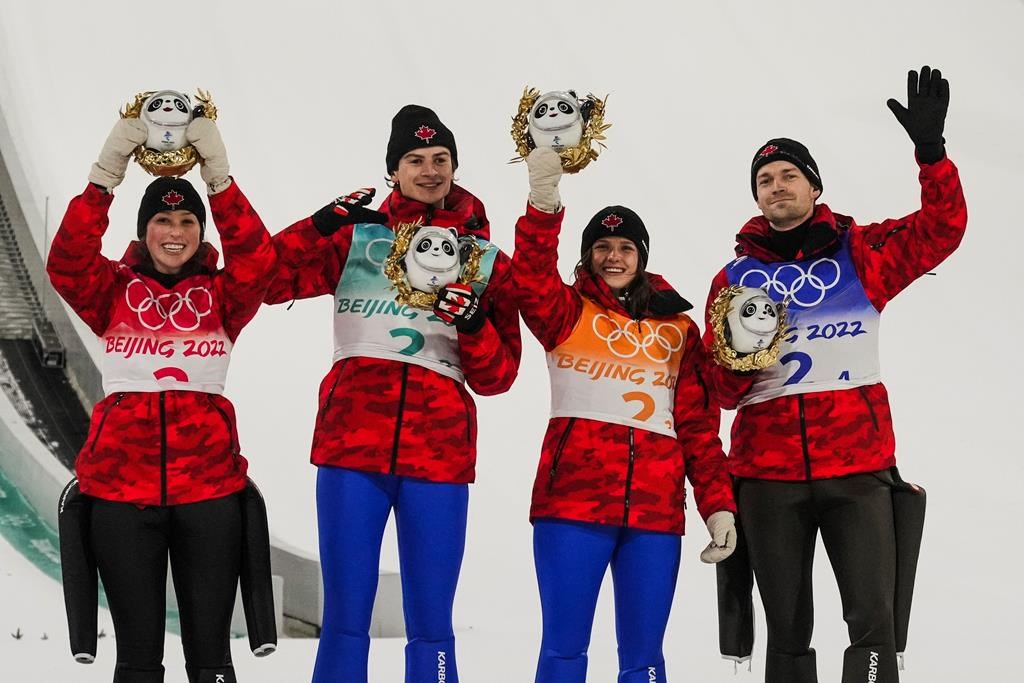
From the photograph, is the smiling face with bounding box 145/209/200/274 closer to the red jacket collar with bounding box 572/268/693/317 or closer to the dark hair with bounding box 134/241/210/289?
the dark hair with bounding box 134/241/210/289

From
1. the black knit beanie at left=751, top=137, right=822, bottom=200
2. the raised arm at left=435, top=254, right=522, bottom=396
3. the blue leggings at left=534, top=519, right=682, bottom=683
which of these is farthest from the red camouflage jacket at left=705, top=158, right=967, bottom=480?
the raised arm at left=435, top=254, right=522, bottom=396

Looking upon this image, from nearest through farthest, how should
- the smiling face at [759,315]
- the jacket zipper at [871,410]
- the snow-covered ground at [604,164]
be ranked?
the smiling face at [759,315] → the jacket zipper at [871,410] → the snow-covered ground at [604,164]

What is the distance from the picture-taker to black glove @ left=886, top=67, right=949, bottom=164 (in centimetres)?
323

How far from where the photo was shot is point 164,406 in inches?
120

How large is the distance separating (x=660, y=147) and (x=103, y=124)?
437cm

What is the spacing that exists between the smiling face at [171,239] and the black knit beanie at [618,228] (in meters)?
0.98

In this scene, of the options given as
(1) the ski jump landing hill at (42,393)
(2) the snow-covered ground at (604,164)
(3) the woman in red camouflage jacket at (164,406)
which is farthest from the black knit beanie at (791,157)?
(1) the ski jump landing hill at (42,393)

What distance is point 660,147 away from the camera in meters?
10.7

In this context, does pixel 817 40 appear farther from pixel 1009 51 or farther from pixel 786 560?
pixel 786 560

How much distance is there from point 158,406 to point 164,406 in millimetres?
14

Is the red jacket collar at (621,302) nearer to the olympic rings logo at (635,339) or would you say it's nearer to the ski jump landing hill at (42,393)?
the olympic rings logo at (635,339)

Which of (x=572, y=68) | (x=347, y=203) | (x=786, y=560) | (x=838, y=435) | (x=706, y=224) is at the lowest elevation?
(x=786, y=560)

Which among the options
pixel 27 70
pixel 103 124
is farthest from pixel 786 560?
pixel 27 70

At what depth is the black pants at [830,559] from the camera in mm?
3135
